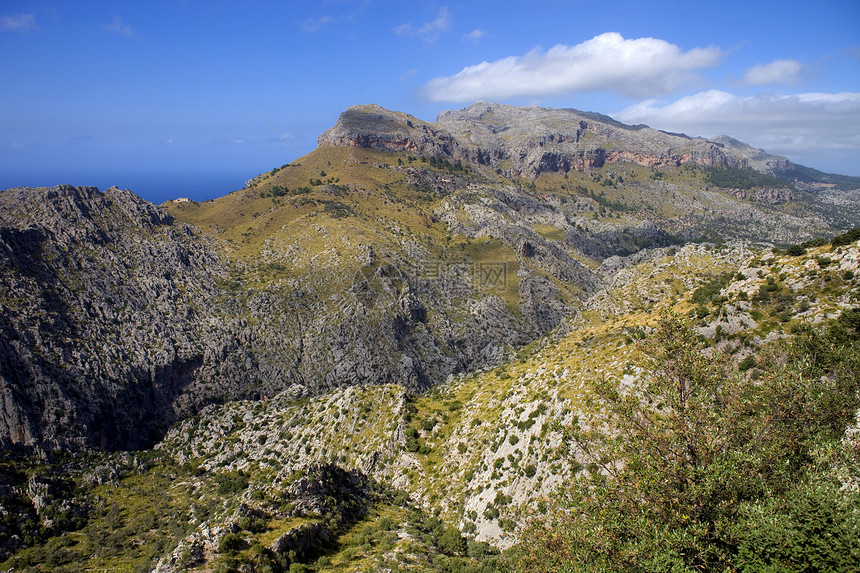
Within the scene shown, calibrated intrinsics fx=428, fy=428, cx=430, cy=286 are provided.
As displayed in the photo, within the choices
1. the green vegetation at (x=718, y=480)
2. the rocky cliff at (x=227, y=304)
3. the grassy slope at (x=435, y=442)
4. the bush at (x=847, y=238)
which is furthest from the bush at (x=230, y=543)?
the bush at (x=847, y=238)

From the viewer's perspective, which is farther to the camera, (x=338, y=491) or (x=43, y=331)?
(x=43, y=331)

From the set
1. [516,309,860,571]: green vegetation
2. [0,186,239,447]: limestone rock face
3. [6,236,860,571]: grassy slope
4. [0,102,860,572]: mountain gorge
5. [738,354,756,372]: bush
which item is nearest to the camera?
[516,309,860,571]: green vegetation

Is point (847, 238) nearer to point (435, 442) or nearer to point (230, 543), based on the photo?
point (435, 442)

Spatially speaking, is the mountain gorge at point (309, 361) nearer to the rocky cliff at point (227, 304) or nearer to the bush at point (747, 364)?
the rocky cliff at point (227, 304)

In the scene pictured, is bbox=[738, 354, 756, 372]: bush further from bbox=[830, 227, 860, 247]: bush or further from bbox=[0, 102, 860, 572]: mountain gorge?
bbox=[830, 227, 860, 247]: bush

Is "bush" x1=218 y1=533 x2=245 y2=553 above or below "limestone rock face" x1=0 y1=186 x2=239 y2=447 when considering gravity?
below

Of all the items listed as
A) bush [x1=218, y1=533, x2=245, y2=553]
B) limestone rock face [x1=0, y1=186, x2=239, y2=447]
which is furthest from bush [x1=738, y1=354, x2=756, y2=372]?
limestone rock face [x1=0, y1=186, x2=239, y2=447]

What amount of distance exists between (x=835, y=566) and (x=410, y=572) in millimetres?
30498

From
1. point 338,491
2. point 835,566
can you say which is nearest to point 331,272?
point 338,491

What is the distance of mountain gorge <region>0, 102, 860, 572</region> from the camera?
44.2 metres

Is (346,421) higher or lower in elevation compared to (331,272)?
lower

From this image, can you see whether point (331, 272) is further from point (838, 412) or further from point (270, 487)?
point (838, 412)

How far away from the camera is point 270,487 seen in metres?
50.2

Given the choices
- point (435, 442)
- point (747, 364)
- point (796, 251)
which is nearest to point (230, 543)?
point (435, 442)
